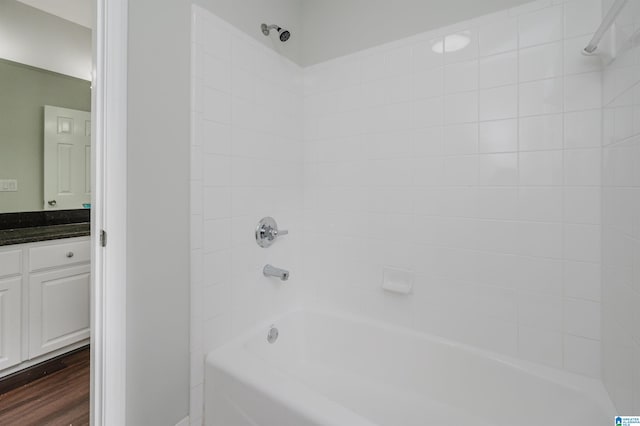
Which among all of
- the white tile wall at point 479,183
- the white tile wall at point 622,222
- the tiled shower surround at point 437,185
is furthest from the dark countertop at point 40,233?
the white tile wall at point 622,222

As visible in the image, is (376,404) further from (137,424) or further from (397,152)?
(397,152)

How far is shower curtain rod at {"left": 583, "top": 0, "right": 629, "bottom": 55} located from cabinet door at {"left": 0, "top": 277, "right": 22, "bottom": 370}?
3.14m

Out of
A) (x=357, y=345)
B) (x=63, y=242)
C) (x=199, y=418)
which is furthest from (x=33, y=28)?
(x=357, y=345)

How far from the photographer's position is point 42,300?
2.08 m

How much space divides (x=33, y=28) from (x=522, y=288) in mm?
3921

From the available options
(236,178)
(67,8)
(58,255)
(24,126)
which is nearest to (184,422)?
(236,178)

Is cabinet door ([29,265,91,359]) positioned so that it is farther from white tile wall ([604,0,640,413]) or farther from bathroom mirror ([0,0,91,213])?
white tile wall ([604,0,640,413])

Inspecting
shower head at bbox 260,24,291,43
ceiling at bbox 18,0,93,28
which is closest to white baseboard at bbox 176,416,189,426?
shower head at bbox 260,24,291,43

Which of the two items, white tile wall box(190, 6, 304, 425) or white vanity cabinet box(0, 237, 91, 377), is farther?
white vanity cabinet box(0, 237, 91, 377)

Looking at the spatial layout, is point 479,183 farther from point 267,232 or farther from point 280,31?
point 280,31

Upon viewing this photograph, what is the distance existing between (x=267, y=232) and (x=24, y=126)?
242 centimetres

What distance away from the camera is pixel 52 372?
208 centimetres

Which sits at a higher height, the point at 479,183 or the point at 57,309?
the point at 479,183

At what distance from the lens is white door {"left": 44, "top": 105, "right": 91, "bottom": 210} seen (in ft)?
8.46
